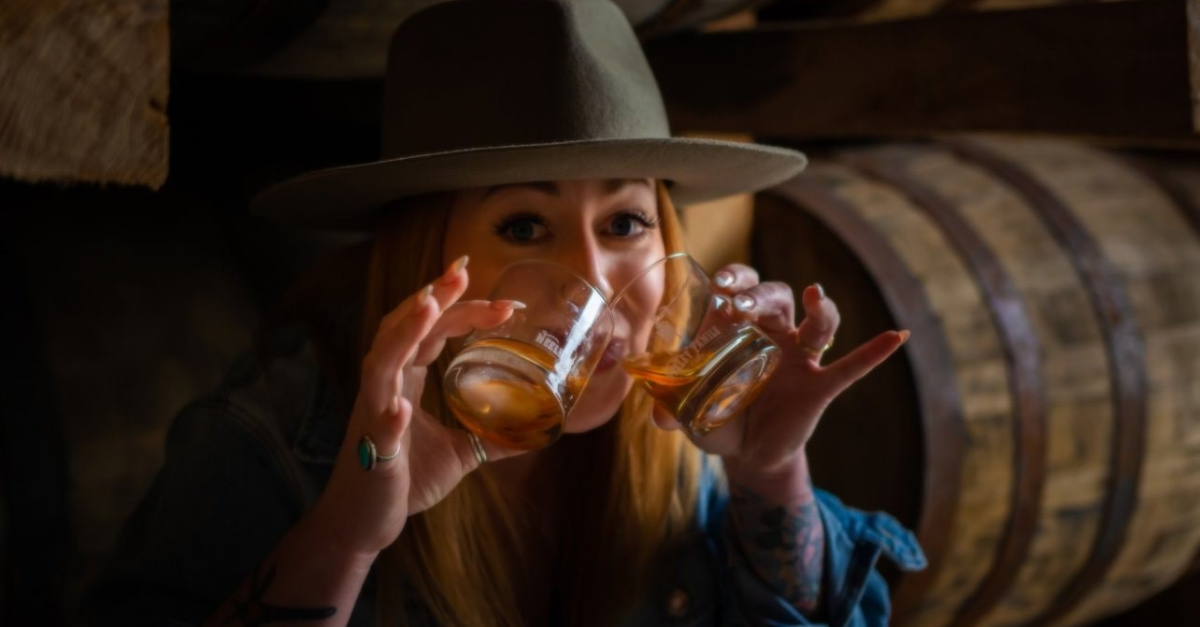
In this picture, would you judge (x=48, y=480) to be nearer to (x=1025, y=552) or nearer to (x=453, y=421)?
(x=453, y=421)

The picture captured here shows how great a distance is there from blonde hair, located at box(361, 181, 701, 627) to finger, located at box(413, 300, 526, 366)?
1.08ft

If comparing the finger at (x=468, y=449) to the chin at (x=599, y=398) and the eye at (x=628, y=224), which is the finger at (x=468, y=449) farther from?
the eye at (x=628, y=224)

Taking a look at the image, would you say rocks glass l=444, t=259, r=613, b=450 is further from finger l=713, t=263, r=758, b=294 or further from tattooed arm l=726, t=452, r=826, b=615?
tattooed arm l=726, t=452, r=826, b=615

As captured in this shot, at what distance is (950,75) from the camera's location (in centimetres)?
172

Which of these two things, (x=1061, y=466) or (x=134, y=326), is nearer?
(x=134, y=326)

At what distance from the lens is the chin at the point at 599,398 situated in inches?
52.8

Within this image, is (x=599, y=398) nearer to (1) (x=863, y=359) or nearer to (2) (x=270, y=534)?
(1) (x=863, y=359)

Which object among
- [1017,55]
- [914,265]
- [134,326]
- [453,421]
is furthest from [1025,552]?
[134,326]

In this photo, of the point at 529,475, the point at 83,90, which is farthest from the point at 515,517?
the point at 83,90

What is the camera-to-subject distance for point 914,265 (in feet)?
7.06

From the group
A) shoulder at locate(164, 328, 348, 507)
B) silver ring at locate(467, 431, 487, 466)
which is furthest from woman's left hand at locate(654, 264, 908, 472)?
shoulder at locate(164, 328, 348, 507)

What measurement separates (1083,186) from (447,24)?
1.67 meters

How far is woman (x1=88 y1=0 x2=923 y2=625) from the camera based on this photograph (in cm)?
125

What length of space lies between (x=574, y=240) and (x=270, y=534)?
1.88ft
